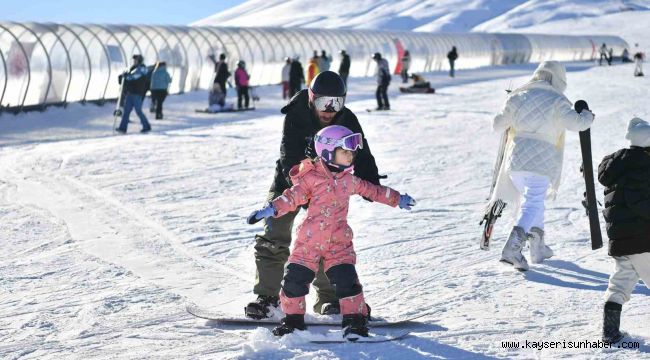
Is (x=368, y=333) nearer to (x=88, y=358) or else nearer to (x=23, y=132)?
(x=88, y=358)

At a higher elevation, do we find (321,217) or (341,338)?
(321,217)

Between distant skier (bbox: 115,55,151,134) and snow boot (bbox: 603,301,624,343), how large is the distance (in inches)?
562

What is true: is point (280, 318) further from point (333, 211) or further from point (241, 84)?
point (241, 84)

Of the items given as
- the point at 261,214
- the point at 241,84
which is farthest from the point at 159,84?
the point at 261,214

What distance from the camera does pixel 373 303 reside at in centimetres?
556

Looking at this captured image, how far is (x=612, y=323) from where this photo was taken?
456 centimetres

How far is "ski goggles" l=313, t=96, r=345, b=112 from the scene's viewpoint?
488 centimetres

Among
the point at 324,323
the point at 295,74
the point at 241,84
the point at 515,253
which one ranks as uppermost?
the point at 295,74

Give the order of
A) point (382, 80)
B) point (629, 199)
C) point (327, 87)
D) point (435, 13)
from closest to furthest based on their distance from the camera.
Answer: point (629, 199) → point (327, 87) → point (382, 80) → point (435, 13)

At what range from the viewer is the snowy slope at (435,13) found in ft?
467

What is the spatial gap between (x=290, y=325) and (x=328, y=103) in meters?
1.11

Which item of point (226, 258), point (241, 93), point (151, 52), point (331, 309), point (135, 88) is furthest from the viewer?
point (151, 52)

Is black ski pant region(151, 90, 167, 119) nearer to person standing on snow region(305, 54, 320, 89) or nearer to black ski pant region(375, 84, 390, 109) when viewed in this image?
person standing on snow region(305, 54, 320, 89)

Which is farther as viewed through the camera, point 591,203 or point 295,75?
point 295,75
